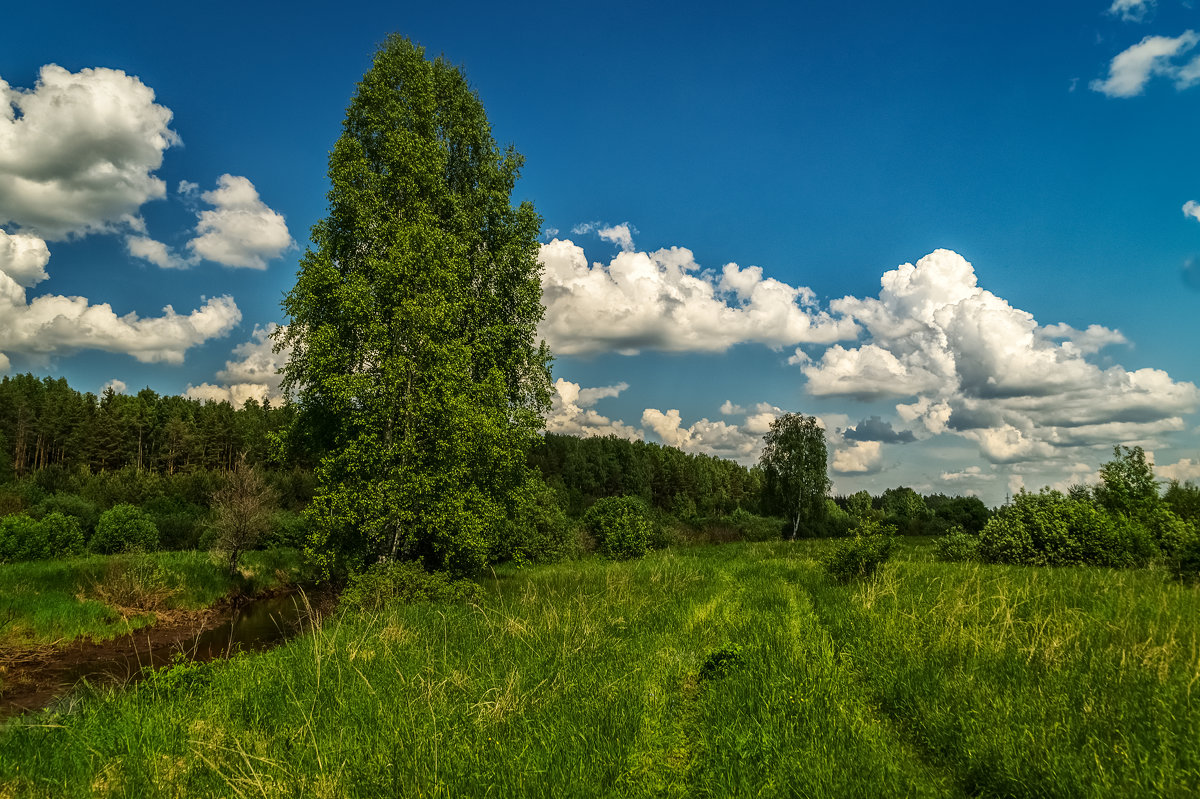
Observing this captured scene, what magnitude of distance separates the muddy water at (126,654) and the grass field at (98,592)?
0.99 meters

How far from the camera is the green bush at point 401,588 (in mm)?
14181

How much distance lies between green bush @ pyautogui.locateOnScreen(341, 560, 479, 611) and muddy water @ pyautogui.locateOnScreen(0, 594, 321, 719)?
1.41 meters

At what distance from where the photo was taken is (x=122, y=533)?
30844 millimetres

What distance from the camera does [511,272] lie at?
21375mm

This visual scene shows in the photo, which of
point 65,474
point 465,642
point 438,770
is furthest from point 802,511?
point 65,474

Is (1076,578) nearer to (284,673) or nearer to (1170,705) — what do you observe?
(1170,705)

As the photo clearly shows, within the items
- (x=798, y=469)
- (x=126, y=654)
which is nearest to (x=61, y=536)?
(x=126, y=654)

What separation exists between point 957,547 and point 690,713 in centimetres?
1864

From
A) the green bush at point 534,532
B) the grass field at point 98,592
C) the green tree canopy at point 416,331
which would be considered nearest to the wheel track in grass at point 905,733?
the green tree canopy at point 416,331

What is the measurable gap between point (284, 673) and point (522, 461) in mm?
13141

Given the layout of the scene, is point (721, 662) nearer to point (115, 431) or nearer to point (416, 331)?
point (416, 331)

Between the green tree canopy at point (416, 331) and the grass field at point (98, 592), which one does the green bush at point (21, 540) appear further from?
the green tree canopy at point (416, 331)

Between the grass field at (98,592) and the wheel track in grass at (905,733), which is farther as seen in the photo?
Answer: the grass field at (98,592)

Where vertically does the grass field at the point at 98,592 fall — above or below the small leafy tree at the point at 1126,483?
below
